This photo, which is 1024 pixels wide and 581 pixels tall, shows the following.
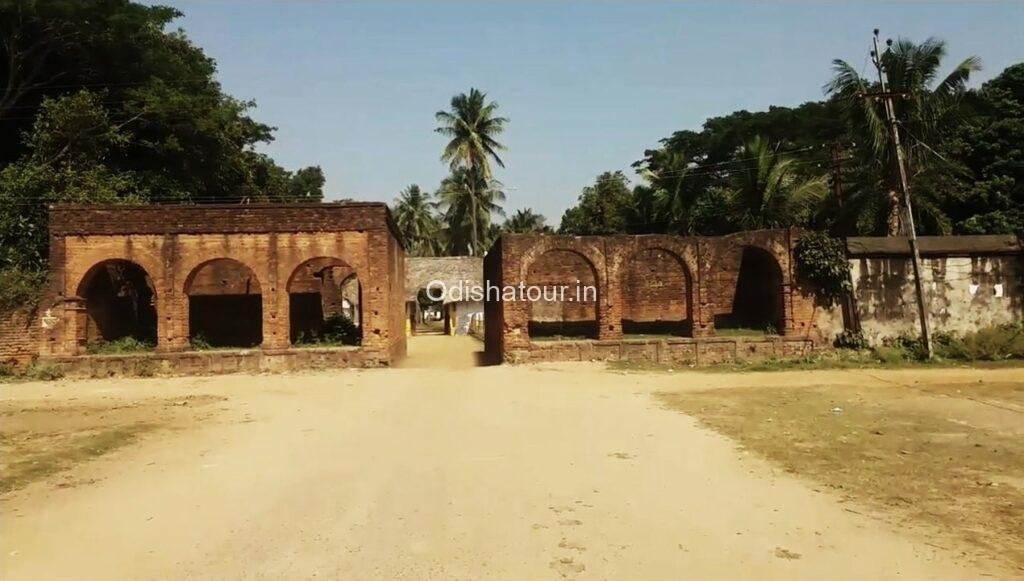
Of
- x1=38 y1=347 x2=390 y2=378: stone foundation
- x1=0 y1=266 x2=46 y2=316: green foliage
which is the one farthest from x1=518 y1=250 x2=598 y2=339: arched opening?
x1=0 y1=266 x2=46 y2=316: green foliage

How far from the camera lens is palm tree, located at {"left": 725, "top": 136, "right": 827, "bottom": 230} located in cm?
2461

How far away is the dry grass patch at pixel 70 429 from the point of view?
6941 millimetres

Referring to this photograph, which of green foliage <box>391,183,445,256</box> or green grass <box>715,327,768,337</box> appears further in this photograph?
green foliage <box>391,183,445,256</box>

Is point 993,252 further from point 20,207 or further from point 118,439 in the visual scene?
point 20,207

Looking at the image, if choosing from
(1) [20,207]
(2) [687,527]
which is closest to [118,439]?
(2) [687,527]

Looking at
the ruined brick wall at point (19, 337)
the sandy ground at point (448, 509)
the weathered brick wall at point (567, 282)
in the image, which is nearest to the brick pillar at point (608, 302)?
the weathered brick wall at point (567, 282)

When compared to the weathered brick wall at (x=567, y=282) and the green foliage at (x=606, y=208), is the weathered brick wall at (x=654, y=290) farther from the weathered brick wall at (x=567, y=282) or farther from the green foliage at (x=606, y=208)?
the green foliage at (x=606, y=208)

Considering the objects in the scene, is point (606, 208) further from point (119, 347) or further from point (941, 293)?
point (119, 347)

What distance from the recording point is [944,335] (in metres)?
17.2

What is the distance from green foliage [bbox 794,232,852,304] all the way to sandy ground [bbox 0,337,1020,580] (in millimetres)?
9580

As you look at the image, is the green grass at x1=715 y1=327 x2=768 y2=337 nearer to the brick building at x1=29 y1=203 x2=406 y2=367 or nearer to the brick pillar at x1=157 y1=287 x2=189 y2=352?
the brick building at x1=29 y1=203 x2=406 y2=367

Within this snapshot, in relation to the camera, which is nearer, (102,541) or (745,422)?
(102,541)

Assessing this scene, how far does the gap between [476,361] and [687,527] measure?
16.8 m

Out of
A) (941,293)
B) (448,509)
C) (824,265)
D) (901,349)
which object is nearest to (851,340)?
(901,349)
